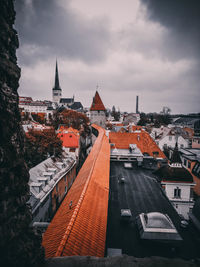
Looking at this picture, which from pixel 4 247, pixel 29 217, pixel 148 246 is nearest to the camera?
pixel 4 247

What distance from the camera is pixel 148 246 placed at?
7.34 metres

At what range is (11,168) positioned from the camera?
94.0 inches

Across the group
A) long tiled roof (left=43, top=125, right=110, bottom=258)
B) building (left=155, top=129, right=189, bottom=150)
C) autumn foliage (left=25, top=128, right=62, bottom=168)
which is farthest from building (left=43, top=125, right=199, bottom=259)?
building (left=155, top=129, right=189, bottom=150)

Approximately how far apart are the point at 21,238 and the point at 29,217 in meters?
0.32

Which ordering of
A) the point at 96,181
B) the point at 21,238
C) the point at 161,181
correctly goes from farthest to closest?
1. the point at 161,181
2. the point at 96,181
3. the point at 21,238

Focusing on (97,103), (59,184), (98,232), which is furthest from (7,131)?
(97,103)

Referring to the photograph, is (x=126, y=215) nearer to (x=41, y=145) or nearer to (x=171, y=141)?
(x=41, y=145)

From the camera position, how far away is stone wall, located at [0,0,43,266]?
2.20 m

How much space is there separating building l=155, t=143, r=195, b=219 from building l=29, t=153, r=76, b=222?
1059 cm

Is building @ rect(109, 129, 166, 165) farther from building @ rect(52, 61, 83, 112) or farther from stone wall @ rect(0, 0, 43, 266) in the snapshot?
building @ rect(52, 61, 83, 112)

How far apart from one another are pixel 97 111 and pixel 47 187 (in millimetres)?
35550

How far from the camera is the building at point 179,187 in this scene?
14770 mm

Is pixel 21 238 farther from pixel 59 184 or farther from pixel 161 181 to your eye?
pixel 59 184

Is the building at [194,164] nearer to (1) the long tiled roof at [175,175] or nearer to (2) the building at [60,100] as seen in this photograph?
(1) the long tiled roof at [175,175]
